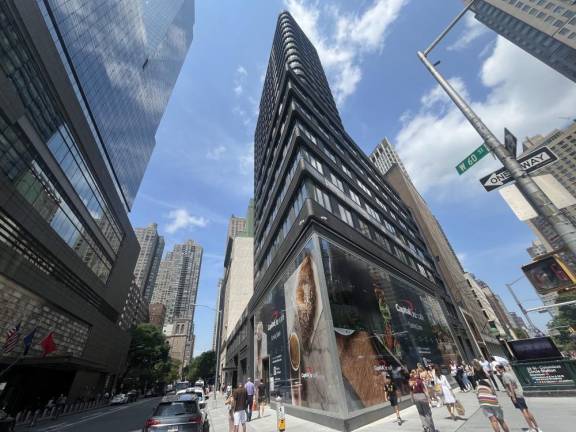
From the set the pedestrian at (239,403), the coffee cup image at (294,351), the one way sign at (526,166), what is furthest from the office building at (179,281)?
the one way sign at (526,166)

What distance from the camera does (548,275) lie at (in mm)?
5262

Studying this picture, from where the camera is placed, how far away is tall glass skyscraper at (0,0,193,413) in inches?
776

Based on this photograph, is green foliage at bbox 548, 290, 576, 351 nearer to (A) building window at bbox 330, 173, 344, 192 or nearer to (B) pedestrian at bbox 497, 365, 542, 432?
(A) building window at bbox 330, 173, 344, 192

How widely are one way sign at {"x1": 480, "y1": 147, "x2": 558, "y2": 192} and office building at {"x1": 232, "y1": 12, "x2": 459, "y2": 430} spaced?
8.96 metres

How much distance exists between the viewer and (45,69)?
2264cm

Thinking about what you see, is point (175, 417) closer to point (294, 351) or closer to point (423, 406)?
point (423, 406)

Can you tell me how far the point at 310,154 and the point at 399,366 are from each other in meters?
16.4

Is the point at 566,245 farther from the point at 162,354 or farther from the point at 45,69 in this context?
the point at 162,354

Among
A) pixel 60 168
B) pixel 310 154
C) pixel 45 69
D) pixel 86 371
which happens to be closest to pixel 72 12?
pixel 45 69

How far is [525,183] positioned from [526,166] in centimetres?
61

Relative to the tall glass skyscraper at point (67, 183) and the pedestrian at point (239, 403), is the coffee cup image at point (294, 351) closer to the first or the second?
the pedestrian at point (239, 403)

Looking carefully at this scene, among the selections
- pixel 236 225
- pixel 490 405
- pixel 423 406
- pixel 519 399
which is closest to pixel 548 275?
pixel 490 405

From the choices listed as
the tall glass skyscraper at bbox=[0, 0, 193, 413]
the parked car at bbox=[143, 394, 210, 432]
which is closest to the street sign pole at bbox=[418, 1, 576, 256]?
the parked car at bbox=[143, 394, 210, 432]

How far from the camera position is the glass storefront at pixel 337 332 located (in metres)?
11.6
